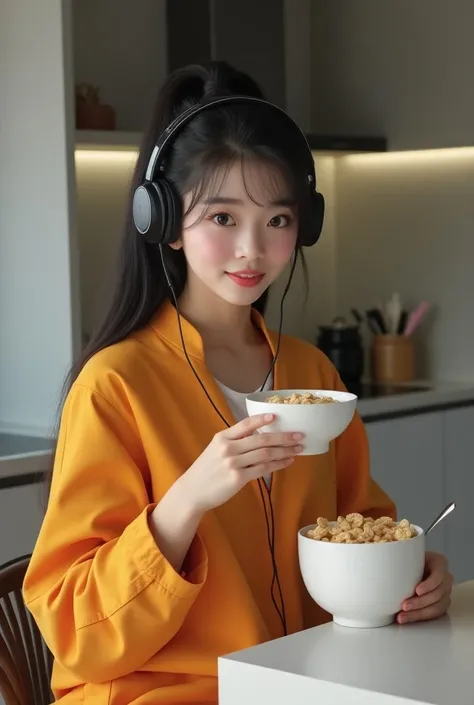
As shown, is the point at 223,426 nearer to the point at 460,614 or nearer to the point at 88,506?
the point at 88,506

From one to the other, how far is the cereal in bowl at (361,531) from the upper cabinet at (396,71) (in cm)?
197

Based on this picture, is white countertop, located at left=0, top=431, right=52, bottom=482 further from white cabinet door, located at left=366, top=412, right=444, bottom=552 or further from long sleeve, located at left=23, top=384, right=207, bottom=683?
white cabinet door, located at left=366, top=412, right=444, bottom=552

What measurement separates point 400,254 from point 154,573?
216 cm

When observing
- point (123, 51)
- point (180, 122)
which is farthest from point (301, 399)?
point (123, 51)

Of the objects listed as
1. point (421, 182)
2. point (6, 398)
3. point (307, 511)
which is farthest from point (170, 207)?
point (421, 182)

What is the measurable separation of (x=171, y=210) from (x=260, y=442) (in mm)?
350

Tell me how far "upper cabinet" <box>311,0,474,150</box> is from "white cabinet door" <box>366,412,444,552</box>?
0.73m

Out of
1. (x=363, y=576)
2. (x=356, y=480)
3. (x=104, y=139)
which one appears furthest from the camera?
(x=104, y=139)

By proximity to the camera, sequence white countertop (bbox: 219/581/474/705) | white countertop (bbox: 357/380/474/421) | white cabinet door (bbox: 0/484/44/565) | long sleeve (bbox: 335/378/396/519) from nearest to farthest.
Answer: white countertop (bbox: 219/581/474/705)
long sleeve (bbox: 335/378/396/519)
white cabinet door (bbox: 0/484/44/565)
white countertop (bbox: 357/380/474/421)

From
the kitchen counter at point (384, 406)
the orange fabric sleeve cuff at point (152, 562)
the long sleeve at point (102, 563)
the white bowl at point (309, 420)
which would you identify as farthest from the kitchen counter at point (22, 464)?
the white bowl at point (309, 420)

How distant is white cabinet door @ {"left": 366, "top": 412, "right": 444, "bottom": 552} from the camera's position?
2.90m

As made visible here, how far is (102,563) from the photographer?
1329 mm

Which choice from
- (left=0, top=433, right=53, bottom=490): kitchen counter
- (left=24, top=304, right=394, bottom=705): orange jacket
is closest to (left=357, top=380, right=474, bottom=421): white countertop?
(left=0, top=433, right=53, bottom=490): kitchen counter

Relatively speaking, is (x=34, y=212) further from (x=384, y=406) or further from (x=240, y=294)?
(x=240, y=294)
